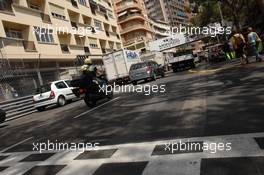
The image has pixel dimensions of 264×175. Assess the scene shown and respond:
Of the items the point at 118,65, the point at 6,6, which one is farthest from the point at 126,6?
the point at 6,6

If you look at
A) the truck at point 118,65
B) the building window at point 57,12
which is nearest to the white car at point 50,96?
the truck at point 118,65

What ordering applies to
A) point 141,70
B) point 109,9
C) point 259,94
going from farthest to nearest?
point 109,9, point 141,70, point 259,94

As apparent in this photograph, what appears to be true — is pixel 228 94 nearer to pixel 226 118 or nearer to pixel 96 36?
pixel 226 118

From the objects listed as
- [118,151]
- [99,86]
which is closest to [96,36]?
[99,86]

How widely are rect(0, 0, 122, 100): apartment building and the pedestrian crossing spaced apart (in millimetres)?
16099

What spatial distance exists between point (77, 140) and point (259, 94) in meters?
4.07

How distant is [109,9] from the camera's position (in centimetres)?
5300

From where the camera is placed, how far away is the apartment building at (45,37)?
917 inches

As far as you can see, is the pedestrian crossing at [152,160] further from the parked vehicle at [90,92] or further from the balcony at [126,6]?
the balcony at [126,6]

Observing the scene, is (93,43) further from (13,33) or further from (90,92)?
(90,92)

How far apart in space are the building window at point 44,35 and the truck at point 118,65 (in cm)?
533

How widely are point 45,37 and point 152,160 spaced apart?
26.2 m

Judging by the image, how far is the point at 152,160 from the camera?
165 inches

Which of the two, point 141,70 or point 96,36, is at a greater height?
point 96,36
